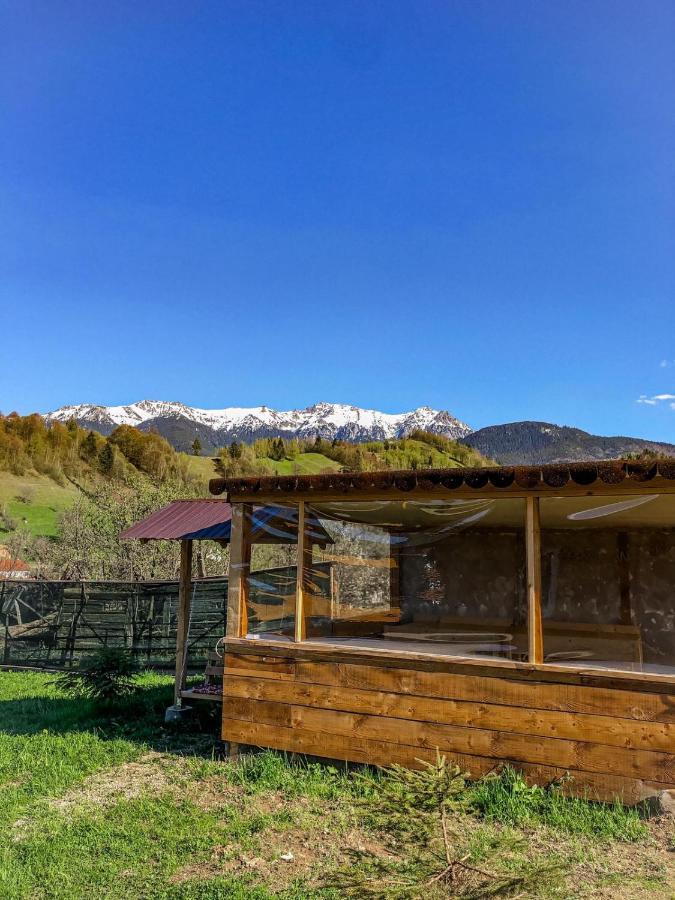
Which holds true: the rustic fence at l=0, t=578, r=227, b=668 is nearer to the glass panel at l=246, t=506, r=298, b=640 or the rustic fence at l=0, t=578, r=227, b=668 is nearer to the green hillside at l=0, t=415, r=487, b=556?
the glass panel at l=246, t=506, r=298, b=640

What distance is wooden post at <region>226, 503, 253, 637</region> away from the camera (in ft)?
20.6

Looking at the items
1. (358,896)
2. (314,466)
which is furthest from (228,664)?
(314,466)

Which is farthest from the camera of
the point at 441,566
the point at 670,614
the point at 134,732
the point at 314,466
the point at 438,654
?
the point at 314,466

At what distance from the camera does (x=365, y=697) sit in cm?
559

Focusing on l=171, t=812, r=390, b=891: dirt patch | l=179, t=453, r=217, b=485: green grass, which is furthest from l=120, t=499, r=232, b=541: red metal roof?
l=179, t=453, r=217, b=485: green grass

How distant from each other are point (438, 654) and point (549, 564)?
358 cm

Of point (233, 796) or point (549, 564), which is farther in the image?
point (549, 564)

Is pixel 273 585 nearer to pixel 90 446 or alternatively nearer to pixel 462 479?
pixel 462 479

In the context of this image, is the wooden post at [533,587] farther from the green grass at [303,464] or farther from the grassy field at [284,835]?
the green grass at [303,464]

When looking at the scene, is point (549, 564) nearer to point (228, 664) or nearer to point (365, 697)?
point (365, 697)

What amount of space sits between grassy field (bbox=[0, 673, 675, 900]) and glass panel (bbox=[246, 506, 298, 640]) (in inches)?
45.0

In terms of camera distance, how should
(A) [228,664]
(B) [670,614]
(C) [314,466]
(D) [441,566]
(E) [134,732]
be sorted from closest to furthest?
(A) [228,664]
(E) [134,732]
(B) [670,614]
(D) [441,566]
(C) [314,466]

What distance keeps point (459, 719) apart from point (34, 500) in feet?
99.7

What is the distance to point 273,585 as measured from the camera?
6461mm
